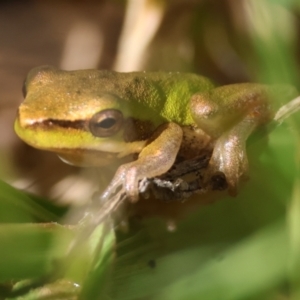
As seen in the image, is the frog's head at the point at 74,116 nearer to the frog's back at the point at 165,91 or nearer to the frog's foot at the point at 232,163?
the frog's back at the point at 165,91

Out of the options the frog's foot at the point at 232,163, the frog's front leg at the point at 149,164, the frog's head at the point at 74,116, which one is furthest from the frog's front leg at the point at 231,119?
the frog's head at the point at 74,116

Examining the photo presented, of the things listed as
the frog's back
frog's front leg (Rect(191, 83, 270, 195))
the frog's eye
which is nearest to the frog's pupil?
the frog's eye

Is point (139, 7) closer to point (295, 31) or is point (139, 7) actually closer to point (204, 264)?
point (295, 31)

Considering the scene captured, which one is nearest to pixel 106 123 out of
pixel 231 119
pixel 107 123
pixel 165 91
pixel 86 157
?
pixel 107 123

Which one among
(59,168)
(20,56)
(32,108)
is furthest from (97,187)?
(20,56)

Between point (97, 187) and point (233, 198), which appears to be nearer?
point (233, 198)

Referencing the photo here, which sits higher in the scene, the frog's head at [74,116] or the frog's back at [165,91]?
the frog's back at [165,91]

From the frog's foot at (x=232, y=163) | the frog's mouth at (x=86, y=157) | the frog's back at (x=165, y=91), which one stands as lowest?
the frog's foot at (x=232, y=163)
